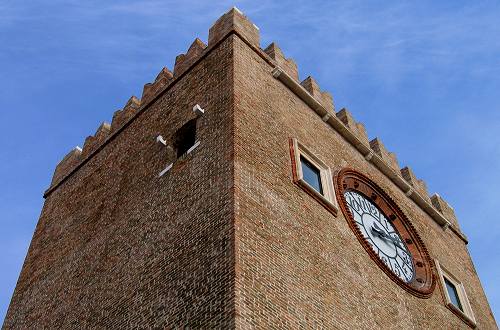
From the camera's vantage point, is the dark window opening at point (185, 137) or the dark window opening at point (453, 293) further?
the dark window opening at point (453, 293)

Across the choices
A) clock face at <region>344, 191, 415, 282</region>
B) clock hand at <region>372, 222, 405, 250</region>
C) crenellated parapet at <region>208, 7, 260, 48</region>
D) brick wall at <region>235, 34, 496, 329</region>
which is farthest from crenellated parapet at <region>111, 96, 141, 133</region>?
clock hand at <region>372, 222, 405, 250</region>

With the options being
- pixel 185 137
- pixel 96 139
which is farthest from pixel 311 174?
pixel 96 139

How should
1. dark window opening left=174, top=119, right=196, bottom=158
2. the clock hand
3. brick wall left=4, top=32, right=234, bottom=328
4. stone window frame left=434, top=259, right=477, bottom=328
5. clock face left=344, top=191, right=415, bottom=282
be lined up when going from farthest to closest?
the clock hand → stone window frame left=434, top=259, right=477, bottom=328 → clock face left=344, top=191, right=415, bottom=282 → dark window opening left=174, top=119, right=196, bottom=158 → brick wall left=4, top=32, right=234, bottom=328

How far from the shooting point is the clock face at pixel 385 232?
52.3 ft

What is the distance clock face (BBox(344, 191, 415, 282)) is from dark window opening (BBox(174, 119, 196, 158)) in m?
3.70

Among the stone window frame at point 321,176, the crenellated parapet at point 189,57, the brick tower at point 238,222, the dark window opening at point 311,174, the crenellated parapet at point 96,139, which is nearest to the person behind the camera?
the brick tower at point 238,222

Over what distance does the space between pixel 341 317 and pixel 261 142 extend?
3.93 m

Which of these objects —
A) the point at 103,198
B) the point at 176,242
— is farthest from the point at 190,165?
the point at 103,198

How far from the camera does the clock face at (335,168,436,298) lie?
1594 cm

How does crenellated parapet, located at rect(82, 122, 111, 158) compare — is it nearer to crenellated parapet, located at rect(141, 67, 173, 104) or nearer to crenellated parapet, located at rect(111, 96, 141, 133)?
crenellated parapet, located at rect(111, 96, 141, 133)

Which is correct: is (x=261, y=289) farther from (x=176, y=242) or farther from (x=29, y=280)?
(x=29, y=280)

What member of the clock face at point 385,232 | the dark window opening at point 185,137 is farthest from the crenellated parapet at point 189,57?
the clock face at point 385,232

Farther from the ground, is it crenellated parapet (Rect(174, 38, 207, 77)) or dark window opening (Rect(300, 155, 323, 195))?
crenellated parapet (Rect(174, 38, 207, 77))

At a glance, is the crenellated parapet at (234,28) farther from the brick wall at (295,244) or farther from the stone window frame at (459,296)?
the stone window frame at (459,296)
